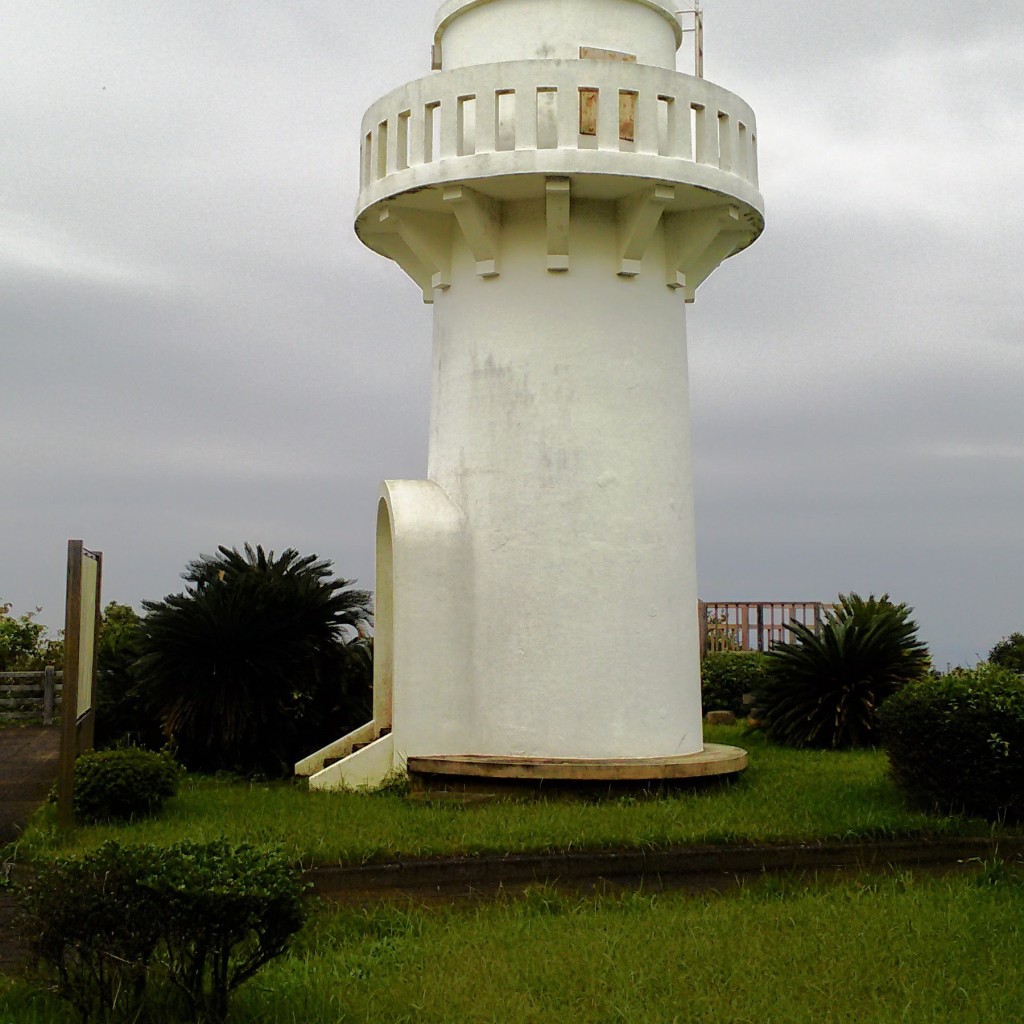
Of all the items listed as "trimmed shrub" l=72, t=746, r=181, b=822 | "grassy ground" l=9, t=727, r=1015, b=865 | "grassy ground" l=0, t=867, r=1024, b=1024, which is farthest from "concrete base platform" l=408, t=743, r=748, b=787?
"grassy ground" l=0, t=867, r=1024, b=1024

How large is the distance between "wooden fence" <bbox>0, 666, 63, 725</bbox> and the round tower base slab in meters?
11.8

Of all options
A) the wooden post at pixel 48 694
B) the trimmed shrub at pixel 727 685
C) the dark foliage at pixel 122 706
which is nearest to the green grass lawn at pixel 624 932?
the dark foliage at pixel 122 706

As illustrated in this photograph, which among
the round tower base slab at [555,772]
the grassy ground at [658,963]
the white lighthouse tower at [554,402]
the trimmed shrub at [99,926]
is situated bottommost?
the grassy ground at [658,963]

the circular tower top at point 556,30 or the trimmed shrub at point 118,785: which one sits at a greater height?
the circular tower top at point 556,30

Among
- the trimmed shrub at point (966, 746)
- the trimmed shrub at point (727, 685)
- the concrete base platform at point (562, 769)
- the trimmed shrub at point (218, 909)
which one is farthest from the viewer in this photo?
the trimmed shrub at point (727, 685)

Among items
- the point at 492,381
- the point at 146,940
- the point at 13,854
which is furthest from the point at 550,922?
the point at 492,381

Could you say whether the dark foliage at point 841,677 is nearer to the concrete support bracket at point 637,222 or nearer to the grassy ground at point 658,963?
the concrete support bracket at point 637,222

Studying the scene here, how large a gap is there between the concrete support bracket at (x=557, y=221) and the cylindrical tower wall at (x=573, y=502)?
0.51ft

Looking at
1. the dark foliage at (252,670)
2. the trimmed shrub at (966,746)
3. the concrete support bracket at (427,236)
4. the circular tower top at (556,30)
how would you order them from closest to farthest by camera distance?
the trimmed shrub at (966,746) < the circular tower top at (556,30) < the concrete support bracket at (427,236) < the dark foliage at (252,670)

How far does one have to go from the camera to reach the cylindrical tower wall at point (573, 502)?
39.4 feet

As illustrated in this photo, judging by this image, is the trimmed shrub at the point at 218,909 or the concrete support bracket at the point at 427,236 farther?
the concrete support bracket at the point at 427,236

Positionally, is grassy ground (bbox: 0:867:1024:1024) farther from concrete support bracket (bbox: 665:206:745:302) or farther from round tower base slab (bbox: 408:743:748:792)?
concrete support bracket (bbox: 665:206:745:302)

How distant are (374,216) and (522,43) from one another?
2.14 m

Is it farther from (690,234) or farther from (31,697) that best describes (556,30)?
(31,697)
